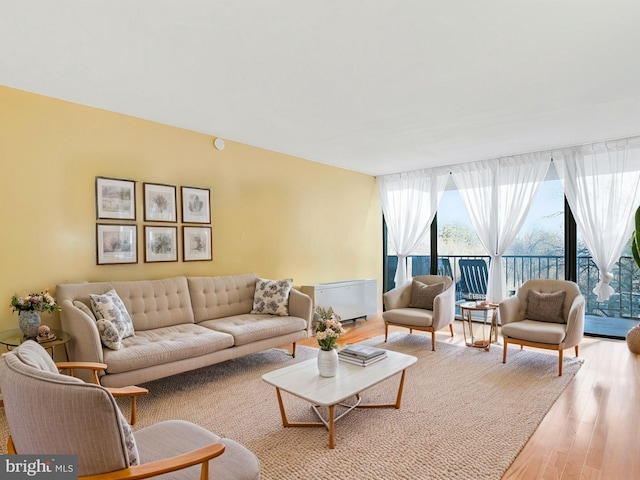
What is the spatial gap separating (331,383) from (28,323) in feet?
7.74

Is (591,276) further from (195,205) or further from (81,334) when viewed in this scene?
(81,334)

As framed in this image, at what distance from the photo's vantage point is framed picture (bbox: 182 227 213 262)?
432cm

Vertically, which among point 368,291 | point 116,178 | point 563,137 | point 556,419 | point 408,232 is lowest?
point 556,419

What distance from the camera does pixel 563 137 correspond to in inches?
183

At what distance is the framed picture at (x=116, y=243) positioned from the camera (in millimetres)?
3682

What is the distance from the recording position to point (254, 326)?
3.83 m

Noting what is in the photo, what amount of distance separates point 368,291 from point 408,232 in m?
1.29

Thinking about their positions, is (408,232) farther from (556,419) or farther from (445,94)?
(556,419)

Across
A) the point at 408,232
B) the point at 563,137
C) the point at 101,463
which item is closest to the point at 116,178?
the point at 101,463

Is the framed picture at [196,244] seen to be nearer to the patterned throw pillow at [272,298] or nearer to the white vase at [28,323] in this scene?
the patterned throw pillow at [272,298]

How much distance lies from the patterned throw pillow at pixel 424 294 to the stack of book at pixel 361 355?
2.05 meters

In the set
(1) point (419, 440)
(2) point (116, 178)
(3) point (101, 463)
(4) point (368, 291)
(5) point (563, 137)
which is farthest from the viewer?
(4) point (368, 291)

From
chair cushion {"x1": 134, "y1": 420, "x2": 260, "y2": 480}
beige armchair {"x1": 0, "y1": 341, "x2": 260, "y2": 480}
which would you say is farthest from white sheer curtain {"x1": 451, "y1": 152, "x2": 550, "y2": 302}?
beige armchair {"x1": 0, "y1": 341, "x2": 260, "y2": 480}

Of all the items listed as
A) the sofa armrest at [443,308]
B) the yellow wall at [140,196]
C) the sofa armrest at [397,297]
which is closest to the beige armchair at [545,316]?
the sofa armrest at [443,308]
